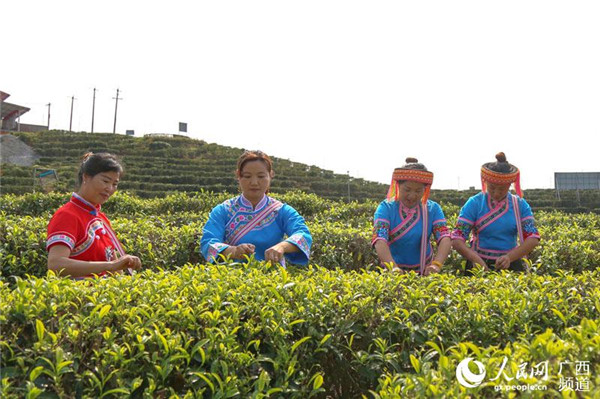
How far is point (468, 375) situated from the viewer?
5.76 ft

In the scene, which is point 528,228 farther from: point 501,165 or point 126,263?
point 126,263

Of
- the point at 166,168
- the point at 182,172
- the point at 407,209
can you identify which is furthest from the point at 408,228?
the point at 166,168

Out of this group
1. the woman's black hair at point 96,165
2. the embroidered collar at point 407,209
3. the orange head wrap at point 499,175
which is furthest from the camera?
the orange head wrap at point 499,175

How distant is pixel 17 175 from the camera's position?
29781 mm

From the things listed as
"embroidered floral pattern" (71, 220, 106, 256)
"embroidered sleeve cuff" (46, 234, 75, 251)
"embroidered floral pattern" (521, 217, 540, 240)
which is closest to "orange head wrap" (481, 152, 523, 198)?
"embroidered floral pattern" (521, 217, 540, 240)

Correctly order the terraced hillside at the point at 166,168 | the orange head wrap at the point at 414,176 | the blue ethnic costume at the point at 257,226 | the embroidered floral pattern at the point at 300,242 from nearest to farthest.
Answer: the embroidered floral pattern at the point at 300,242, the blue ethnic costume at the point at 257,226, the orange head wrap at the point at 414,176, the terraced hillside at the point at 166,168

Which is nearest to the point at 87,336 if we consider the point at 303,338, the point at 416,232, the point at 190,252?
the point at 303,338

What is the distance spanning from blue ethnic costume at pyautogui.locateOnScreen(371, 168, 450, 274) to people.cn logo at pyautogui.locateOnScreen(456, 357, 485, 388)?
2102 mm

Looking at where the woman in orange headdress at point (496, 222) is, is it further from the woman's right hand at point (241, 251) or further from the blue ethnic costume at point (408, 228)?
the woman's right hand at point (241, 251)

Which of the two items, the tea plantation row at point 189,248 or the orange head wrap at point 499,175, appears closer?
the orange head wrap at point 499,175

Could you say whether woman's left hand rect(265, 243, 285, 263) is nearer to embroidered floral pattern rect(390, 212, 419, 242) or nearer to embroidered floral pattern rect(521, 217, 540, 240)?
embroidered floral pattern rect(390, 212, 419, 242)

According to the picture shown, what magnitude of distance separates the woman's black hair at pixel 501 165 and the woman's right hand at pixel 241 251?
2.03 meters

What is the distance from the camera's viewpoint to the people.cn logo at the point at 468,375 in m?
1.73

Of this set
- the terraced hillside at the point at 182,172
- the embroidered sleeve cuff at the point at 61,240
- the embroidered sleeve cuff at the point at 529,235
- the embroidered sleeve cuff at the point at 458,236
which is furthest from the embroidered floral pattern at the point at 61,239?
the terraced hillside at the point at 182,172
